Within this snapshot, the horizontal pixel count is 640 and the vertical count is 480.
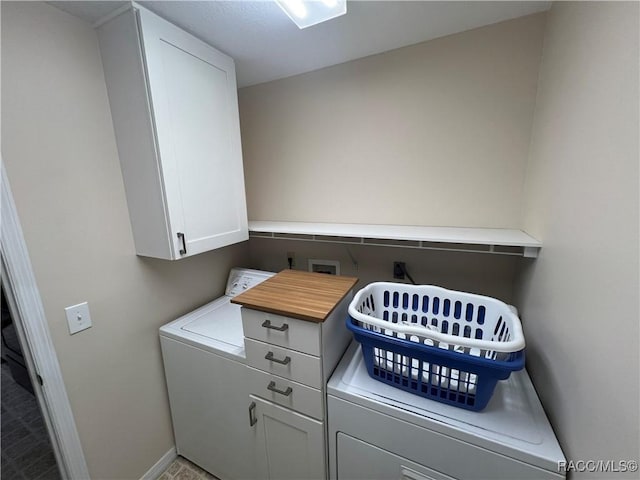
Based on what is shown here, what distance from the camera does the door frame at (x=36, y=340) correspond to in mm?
866

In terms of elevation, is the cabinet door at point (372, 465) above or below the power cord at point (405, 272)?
below

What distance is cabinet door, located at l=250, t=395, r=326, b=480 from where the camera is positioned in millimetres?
1065

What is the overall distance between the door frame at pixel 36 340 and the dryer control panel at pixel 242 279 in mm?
883

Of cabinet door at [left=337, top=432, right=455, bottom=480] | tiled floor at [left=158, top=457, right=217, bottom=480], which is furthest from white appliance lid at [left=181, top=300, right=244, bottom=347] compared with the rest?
tiled floor at [left=158, top=457, right=217, bottom=480]

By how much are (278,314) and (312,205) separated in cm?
89

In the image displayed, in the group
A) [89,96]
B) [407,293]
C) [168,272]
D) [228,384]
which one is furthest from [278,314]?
[89,96]

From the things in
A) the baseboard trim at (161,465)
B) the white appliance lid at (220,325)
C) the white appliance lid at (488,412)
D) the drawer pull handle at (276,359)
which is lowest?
the baseboard trim at (161,465)

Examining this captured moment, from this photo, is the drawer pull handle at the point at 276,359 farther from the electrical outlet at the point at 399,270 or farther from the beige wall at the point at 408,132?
the beige wall at the point at 408,132

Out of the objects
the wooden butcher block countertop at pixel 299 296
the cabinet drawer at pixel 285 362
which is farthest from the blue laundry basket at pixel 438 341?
the cabinet drawer at pixel 285 362

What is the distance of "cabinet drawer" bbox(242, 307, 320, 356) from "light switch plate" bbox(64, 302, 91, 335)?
2.24 ft

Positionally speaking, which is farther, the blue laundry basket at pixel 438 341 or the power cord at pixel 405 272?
the power cord at pixel 405 272

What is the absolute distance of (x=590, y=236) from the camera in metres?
0.66

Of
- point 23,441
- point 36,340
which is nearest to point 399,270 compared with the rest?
point 36,340

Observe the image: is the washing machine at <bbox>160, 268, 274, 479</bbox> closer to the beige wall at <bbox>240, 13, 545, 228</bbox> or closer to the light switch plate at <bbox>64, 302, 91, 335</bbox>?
the light switch plate at <bbox>64, 302, 91, 335</bbox>
